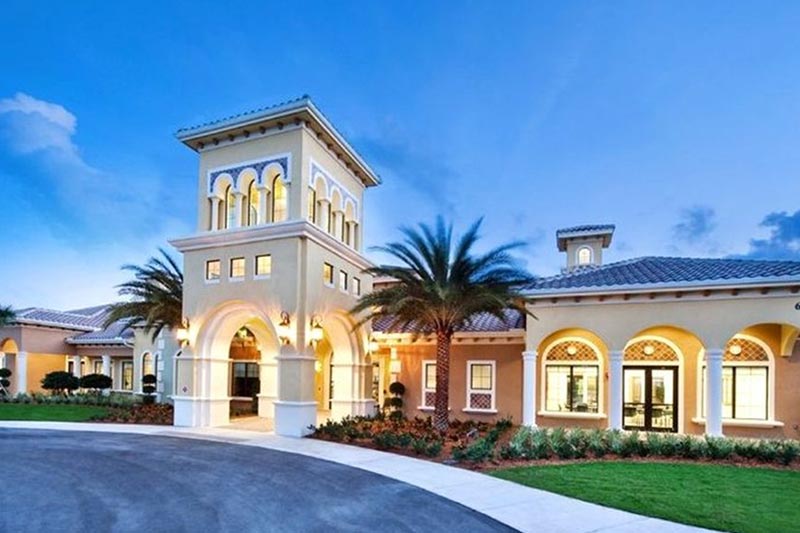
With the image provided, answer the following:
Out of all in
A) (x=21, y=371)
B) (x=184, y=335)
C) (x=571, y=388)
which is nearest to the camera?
(x=184, y=335)

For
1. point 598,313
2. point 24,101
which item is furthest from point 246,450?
point 24,101

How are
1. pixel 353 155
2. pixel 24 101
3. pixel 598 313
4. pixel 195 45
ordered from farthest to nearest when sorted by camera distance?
pixel 24 101 → pixel 195 45 → pixel 353 155 → pixel 598 313

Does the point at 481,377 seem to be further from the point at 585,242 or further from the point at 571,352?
the point at 585,242

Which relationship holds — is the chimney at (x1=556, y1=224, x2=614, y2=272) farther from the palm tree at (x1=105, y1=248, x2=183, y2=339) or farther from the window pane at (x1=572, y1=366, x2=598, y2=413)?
the palm tree at (x1=105, y1=248, x2=183, y2=339)

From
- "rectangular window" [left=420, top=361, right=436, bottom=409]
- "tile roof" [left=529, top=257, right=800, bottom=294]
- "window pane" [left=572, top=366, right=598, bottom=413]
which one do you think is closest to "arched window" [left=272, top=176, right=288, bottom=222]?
"rectangular window" [left=420, top=361, right=436, bottom=409]

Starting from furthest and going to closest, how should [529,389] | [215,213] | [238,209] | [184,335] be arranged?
[215,213]
[238,209]
[184,335]
[529,389]

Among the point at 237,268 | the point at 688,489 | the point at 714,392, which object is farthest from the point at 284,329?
the point at 714,392

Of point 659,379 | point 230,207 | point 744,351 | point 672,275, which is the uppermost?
point 230,207

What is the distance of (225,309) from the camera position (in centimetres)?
1703

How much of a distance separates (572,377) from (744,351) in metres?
4.97

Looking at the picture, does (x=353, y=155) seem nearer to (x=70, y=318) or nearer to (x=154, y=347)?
(x=154, y=347)

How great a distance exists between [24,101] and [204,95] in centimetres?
848

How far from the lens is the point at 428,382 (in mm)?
19984

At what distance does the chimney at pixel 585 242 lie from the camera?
83.2 ft
